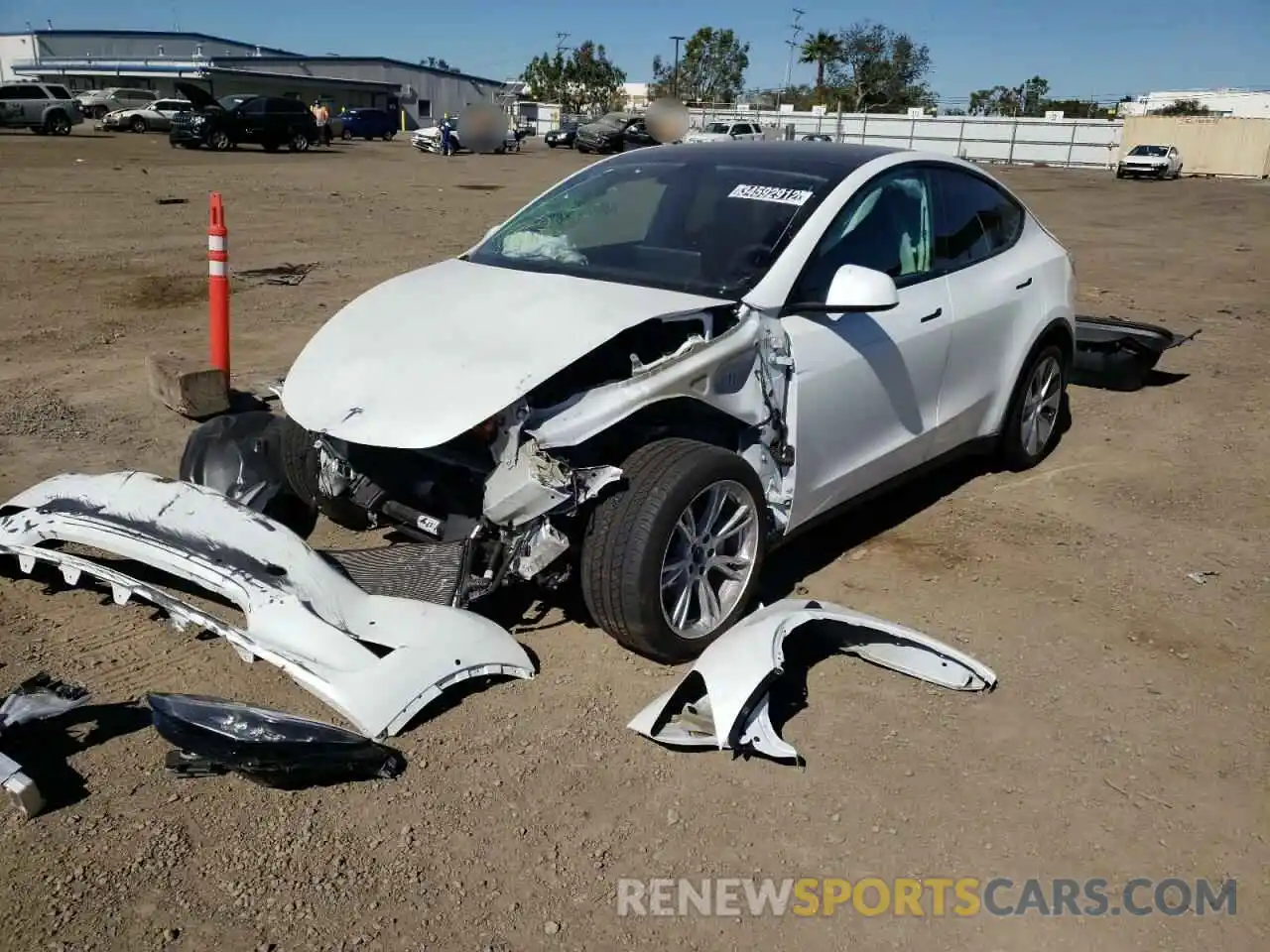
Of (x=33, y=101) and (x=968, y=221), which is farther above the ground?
(x=33, y=101)

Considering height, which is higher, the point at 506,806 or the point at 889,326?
the point at 889,326

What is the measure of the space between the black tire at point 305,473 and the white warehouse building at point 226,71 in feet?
192

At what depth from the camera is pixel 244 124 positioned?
32.6m

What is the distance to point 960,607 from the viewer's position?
4344 millimetres

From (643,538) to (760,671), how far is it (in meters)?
0.57

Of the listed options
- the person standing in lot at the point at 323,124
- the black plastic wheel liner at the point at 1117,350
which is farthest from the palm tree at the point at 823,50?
the black plastic wheel liner at the point at 1117,350

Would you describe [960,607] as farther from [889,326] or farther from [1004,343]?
[1004,343]

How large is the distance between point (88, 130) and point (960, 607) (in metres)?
43.6

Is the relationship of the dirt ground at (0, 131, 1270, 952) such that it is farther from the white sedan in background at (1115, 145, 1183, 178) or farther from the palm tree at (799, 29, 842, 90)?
the palm tree at (799, 29, 842, 90)

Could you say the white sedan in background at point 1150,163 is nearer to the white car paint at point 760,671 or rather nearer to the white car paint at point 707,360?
the white car paint at point 707,360

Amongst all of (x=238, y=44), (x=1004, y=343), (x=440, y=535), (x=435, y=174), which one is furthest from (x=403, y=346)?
(x=238, y=44)

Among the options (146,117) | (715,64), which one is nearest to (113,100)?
(146,117)

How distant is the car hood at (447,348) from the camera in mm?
3385

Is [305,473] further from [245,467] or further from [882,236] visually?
[882,236]
